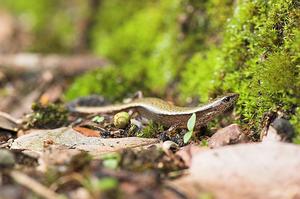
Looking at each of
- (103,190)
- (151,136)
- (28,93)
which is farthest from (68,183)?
(28,93)

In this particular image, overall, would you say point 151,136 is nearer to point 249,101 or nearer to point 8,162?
point 249,101

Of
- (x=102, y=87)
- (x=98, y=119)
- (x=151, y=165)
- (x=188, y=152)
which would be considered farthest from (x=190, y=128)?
(x=102, y=87)

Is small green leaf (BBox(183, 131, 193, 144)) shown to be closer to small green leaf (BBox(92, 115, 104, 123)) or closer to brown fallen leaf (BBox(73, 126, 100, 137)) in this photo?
brown fallen leaf (BBox(73, 126, 100, 137))

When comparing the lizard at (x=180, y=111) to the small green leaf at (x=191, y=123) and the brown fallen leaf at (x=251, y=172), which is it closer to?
the small green leaf at (x=191, y=123)

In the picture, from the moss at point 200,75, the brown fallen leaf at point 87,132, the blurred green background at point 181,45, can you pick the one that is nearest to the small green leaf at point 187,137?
the blurred green background at point 181,45

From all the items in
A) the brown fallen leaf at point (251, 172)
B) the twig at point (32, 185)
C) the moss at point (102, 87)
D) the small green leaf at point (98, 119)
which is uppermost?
the moss at point (102, 87)
